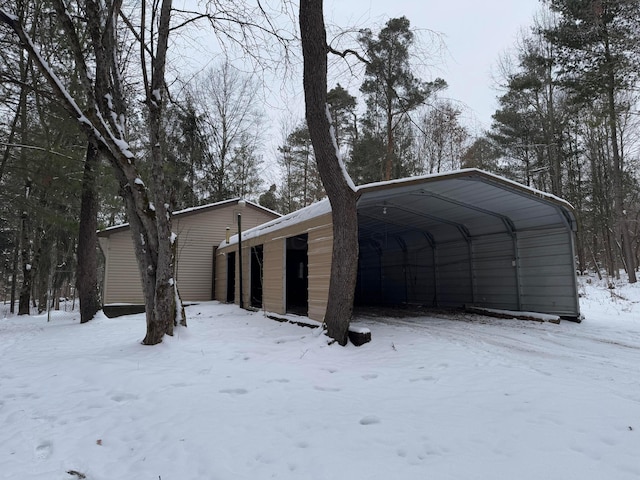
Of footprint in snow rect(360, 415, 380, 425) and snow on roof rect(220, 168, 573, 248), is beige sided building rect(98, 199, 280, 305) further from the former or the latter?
footprint in snow rect(360, 415, 380, 425)

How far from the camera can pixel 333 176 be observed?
591cm

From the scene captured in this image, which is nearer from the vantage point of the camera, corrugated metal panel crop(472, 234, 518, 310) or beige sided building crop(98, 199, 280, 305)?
corrugated metal panel crop(472, 234, 518, 310)

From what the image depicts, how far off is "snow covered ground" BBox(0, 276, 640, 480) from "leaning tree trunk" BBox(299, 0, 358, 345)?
61cm

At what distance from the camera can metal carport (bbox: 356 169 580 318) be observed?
25.3 ft

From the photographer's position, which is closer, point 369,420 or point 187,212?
point 369,420

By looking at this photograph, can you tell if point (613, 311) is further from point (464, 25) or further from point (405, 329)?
point (464, 25)

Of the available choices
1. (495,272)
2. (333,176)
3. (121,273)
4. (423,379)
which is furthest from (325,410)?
(121,273)

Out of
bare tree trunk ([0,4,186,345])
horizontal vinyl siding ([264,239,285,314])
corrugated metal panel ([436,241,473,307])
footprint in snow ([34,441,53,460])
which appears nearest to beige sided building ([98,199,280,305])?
horizontal vinyl siding ([264,239,285,314])

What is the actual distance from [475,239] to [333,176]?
641cm

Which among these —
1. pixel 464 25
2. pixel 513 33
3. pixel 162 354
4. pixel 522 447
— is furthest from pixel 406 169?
pixel 522 447

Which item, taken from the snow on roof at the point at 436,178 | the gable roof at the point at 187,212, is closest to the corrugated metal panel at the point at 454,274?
the snow on roof at the point at 436,178

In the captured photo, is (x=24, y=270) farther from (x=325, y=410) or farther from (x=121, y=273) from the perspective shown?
(x=325, y=410)

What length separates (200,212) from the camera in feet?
50.1

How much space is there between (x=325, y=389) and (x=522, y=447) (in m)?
1.92
